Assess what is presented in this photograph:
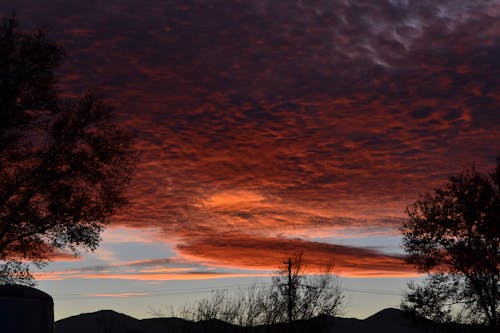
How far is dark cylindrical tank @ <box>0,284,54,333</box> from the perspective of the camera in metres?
16.7

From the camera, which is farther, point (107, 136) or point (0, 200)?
point (107, 136)

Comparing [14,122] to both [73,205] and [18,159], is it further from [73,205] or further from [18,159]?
[73,205]

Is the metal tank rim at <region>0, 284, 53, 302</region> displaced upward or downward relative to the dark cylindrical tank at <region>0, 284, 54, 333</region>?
upward

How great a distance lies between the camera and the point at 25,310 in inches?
676

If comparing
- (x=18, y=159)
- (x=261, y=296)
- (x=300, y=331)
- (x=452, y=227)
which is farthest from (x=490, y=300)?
(x=18, y=159)

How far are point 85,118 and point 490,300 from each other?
1108 inches

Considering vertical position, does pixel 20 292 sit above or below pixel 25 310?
above

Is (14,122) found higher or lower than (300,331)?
higher

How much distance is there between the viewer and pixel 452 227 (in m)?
45.7

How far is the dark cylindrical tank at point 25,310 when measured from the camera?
16.7 meters

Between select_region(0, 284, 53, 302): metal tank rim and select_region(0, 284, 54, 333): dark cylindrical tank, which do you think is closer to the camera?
select_region(0, 284, 54, 333): dark cylindrical tank

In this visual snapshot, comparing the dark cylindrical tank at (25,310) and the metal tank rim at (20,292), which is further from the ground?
the metal tank rim at (20,292)

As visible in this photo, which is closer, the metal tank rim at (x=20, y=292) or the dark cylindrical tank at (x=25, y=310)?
the dark cylindrical tank at (x=25, y=310)

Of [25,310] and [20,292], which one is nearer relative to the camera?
[25,310]
